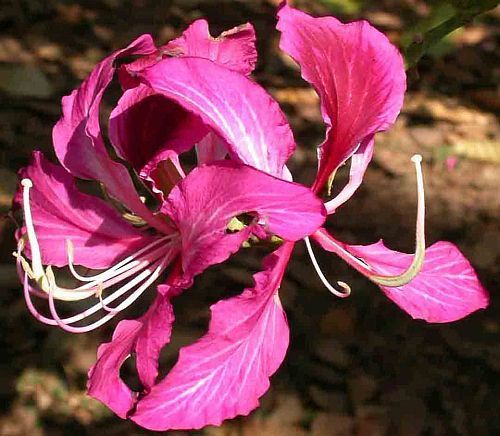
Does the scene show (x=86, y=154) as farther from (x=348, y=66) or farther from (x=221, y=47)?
(x=348, y=66)

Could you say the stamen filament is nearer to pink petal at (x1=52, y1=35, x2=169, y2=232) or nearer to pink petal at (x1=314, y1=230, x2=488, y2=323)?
pink petal at (x1=52, y1=35, x2=169, y2=232)

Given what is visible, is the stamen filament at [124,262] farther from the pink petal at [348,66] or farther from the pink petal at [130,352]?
the pink petal at [348,66]

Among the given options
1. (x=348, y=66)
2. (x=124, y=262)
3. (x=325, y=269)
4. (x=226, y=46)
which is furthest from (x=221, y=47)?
(x=325, y=269)

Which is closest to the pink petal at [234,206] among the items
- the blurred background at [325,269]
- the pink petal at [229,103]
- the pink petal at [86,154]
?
the pink petal at [229,103]

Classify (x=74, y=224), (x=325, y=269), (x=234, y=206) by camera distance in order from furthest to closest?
(x=325, y=269) → (x=74, y=224) → (x=234, y=206)

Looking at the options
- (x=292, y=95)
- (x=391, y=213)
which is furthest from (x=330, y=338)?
(x=292, y=95)
